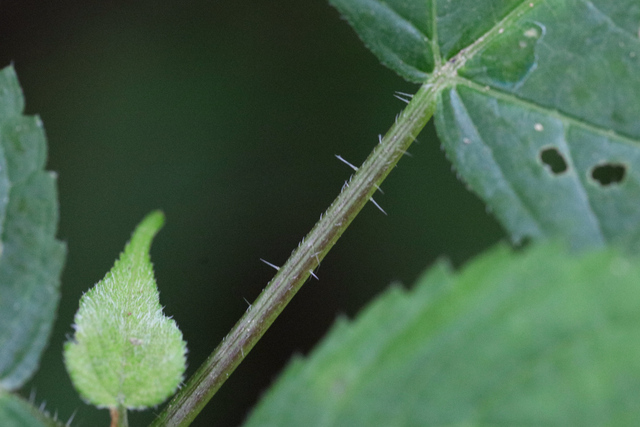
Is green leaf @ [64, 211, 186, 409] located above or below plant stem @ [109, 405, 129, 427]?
above

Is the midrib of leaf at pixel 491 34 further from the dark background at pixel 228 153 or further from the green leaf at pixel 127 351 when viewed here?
the dark background at pixel 228 153

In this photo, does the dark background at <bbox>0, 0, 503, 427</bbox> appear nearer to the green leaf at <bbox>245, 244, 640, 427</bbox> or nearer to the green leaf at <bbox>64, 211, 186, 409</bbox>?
the green leaf at <bbox>64, 211, 186, 409</bbox>

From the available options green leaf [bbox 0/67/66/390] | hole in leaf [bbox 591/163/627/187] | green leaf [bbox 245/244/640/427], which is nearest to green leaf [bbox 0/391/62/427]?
green leaf [bbox 0/67/66/390]

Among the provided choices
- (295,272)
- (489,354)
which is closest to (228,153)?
(295,272)

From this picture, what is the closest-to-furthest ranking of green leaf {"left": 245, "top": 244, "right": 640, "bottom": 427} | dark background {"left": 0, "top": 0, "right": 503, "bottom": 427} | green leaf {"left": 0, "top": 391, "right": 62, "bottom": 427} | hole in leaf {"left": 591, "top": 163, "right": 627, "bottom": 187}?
green leaf {"left": 245, "top": 244, "right": 640, "bottom": 427} → green leaf {"left": 0, "top": 391, "right": 62, "bottom": 427} → hole in leaf {"left": 591, "top": 163, "right": 627, "bottom": 187} → dark background {"left": 0, "top": 0, "right": 503, "bottom": 427}

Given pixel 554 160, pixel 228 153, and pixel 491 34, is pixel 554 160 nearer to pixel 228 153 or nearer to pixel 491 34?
pixel 491 34

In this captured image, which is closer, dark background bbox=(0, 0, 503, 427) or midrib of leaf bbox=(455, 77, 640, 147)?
midrib of leaf bbox=(455, 77, 640, 147)
